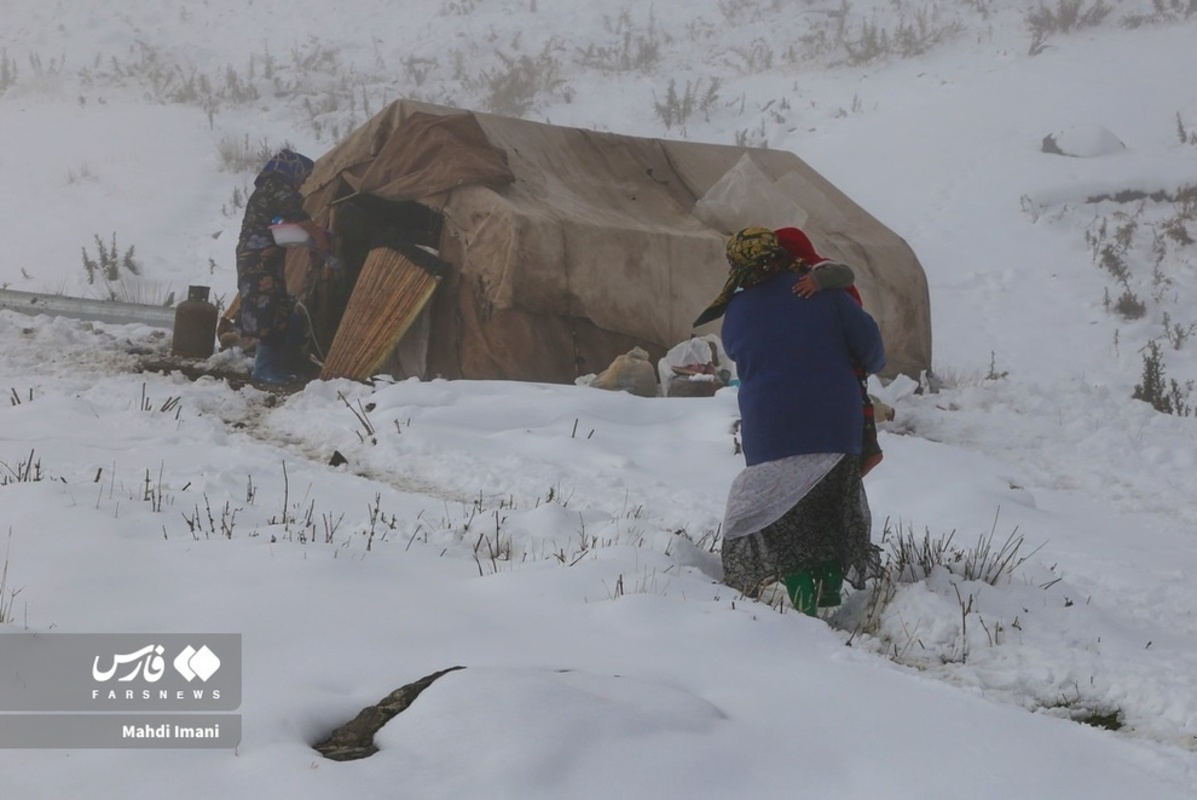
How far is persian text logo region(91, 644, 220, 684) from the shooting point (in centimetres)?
252

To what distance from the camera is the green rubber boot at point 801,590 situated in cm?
388

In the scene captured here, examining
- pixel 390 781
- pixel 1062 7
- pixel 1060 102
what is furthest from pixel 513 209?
pixel 1062 7

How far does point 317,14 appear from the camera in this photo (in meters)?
24.3

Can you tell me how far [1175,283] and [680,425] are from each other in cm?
869

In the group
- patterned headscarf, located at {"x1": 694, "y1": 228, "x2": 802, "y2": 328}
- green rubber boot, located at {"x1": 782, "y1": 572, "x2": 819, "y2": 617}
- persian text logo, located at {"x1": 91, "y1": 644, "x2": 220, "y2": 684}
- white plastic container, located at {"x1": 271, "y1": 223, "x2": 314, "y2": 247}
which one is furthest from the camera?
white plastic container, located at {"x1": 271, "y1": 223, "x2": 314, "y2": 247}

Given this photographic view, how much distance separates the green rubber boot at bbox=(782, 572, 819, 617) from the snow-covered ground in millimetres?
141

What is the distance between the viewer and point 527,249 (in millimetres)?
8289

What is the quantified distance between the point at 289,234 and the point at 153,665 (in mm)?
6596

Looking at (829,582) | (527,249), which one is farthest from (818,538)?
(527,249)

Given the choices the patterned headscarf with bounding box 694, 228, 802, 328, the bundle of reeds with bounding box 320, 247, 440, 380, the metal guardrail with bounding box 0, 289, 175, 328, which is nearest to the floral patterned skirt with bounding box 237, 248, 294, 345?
the bundle of reeds with bounding box 320, 247, 440, 380

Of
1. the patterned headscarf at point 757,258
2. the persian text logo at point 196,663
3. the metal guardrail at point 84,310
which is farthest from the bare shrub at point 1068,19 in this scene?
the persian text logo at point 196,663

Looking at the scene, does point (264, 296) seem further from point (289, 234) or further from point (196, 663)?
point (196, 663)

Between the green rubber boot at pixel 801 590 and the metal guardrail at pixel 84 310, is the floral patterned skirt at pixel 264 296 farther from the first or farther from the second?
the green rubber boot at pixel 801 590

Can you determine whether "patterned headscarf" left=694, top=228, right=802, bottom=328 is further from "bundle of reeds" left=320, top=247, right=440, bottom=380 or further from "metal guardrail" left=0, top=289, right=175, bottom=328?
"metal guardrail" left=0, top=289, right=175, bottom=328
